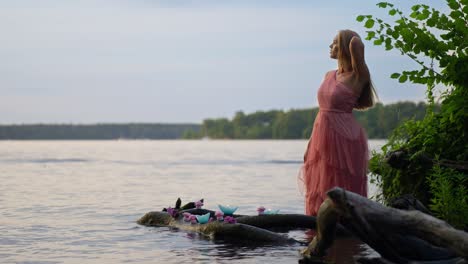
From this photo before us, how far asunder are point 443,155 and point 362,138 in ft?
3.99

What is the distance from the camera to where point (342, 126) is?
417 inches

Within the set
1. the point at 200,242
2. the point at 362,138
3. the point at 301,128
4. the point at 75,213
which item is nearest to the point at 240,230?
the point at 200,242

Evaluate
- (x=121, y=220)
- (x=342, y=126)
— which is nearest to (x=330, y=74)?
(x=342, y=126)

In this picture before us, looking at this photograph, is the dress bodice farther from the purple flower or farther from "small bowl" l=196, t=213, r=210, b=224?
the purple flower

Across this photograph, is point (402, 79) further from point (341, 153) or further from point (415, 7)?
point (341, 153)

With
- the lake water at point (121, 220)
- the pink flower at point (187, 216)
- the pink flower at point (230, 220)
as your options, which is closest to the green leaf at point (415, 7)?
the lake water at point (121, 220)

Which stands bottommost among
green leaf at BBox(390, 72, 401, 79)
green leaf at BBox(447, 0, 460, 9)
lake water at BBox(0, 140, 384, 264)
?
lake water at BBox(0, 140, 384, 264)

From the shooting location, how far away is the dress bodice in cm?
1044

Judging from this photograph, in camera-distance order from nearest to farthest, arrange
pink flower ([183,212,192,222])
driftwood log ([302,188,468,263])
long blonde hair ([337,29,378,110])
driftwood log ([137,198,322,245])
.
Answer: driftwood log ([302,188,468,263]), driftwood log ([137,198,322,245]), long blonde hair ([337,29,378,110]), pink flower ([183,212,192,222])

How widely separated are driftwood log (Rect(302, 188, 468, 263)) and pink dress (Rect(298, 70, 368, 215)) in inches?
113

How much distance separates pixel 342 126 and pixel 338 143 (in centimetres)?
23

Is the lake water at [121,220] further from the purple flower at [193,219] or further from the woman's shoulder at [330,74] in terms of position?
the woman's shoulder at [330,74]

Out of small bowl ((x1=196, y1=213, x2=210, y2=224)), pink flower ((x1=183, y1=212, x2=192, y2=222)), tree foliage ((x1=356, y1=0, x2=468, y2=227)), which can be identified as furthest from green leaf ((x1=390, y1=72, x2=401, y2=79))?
pink flower ((x1=183, y1=212, x2=192, y2=222))

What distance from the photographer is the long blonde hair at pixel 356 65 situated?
34.0 feet
